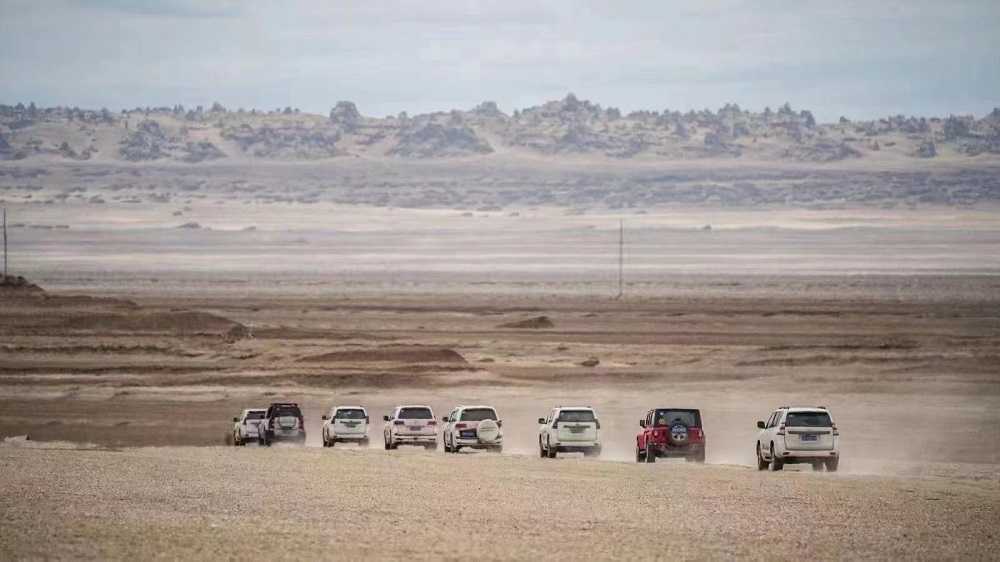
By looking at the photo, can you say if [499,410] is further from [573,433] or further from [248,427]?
[573,433]

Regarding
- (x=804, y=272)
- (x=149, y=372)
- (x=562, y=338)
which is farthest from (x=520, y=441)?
(x=804, y=272)

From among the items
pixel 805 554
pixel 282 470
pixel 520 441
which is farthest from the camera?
pixel 520 441

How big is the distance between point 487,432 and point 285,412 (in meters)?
5.99

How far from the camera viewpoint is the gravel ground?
66.7 ft

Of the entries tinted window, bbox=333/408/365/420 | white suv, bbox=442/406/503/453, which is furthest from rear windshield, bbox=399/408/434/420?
white suv, bbox=442/406/503/453

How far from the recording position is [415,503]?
25.5 m

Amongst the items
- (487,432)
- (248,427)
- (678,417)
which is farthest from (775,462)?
(248,427)

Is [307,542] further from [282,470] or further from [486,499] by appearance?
[282,470]

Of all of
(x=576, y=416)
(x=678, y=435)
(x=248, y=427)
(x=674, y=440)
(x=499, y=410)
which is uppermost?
(x=576, y=416)

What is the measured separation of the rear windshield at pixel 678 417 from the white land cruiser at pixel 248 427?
422 inches

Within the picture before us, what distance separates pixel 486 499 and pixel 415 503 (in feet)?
4.68

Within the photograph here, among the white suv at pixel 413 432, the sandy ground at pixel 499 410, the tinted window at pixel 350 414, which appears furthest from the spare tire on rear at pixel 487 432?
the tinted window at pixel 350 414

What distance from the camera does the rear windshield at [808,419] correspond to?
1251 inches

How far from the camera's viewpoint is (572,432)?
36500 mm
